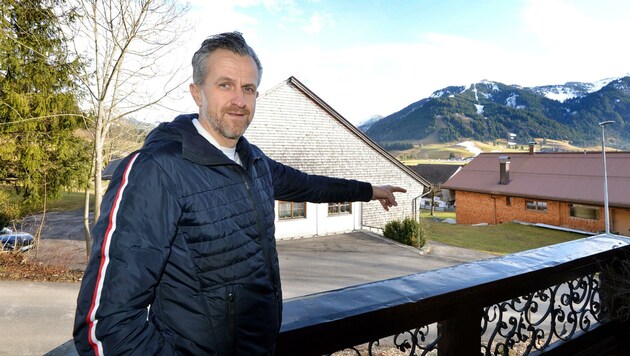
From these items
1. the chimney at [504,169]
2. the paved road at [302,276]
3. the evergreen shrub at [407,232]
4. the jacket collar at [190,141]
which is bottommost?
the paved road at [302,276]

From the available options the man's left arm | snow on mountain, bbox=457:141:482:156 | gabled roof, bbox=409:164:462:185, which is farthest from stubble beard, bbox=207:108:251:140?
snow on mountain, bbox=457:141:482:156

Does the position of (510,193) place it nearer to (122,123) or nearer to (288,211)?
(288,211)

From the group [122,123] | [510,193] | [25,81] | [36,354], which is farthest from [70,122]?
[510,193]

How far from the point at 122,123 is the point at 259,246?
36.6 feet

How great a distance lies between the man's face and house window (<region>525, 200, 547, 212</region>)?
940 inches

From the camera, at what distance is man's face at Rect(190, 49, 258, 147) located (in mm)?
1104

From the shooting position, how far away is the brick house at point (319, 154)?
615 inches

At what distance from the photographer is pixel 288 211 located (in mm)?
15898

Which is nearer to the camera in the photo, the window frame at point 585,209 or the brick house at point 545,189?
the brick house at point 545,189

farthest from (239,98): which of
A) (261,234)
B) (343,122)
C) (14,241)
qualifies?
(343,122)

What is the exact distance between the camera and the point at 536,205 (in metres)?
21.6

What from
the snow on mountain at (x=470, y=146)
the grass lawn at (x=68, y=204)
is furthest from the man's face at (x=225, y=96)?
the snow on mountain at (x=470, y=146)

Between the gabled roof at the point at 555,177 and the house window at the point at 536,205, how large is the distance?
520 millimetres

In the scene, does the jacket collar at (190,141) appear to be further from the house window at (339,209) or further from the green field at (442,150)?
the green field at (442,150)
